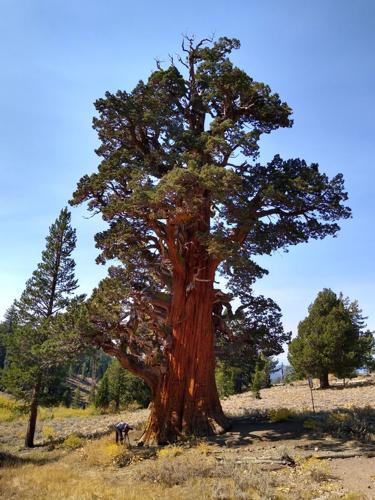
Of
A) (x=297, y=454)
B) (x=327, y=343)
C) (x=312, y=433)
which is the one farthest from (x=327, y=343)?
(x=297, y=454)

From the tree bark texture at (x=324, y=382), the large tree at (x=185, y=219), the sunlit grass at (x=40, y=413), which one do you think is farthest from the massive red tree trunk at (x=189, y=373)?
the sunlit grass at (x=40, y=413)

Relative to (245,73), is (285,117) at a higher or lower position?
lower

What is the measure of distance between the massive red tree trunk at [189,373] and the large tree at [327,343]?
17.1 metres

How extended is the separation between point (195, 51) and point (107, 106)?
16.7ft

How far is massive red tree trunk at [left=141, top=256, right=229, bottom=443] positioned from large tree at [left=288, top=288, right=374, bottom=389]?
17.1m

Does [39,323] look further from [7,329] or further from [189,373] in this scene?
[7,329]

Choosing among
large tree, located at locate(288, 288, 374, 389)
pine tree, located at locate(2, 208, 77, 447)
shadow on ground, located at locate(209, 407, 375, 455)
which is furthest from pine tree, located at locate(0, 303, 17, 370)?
large tree, located at locate(288, 288, 374, 389)

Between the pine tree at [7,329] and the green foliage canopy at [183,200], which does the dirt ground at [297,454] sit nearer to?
the green foliage canopy at [183,200]

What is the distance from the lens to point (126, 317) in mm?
16969

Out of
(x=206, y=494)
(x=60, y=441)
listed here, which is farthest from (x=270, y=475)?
(x=60, y=441)

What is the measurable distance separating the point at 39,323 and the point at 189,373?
1344 cm

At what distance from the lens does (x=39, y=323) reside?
84.3 feet

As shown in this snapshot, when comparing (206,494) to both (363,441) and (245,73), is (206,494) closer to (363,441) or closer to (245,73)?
(363,441)

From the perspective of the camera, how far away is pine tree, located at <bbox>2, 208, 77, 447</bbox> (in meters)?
23.8
